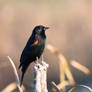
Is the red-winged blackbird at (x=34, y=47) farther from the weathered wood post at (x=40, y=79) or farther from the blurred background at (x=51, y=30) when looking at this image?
the blurred background at (x=51, y=30)

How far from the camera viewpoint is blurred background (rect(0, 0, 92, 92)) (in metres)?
12.8

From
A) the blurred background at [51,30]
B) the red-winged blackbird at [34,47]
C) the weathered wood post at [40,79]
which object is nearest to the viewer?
the weathered wood post at [40,79]

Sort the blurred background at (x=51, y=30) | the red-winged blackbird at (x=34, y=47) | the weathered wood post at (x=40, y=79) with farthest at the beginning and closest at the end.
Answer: the blurred background at (x=51, y=30)
the red-winged blackbird at (x=34, y=47)
the weathered wood post at (x=40, y=79)

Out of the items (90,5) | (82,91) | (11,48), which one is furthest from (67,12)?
(82,91)

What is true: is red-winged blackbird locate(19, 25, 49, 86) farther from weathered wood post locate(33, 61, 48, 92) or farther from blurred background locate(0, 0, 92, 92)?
blurred background locate(0, 0, 92, 92)

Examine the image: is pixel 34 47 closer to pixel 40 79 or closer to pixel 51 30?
pixel 40 79

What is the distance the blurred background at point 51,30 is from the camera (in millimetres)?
12844

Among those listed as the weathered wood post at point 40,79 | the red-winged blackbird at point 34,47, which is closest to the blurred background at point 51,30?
the red-winged blackbird at point 34,47

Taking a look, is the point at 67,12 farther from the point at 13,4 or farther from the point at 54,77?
the point at 54,77

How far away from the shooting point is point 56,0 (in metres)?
16.0

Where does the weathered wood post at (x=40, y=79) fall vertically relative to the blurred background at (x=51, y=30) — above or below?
above

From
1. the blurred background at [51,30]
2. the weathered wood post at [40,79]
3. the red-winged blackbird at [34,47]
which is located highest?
the weathered wood post at [40,79]

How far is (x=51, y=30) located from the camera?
1381 cm

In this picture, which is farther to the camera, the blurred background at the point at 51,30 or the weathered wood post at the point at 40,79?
the blurred background at the point at 51,30
